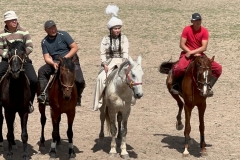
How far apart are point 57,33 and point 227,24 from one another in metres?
18.5

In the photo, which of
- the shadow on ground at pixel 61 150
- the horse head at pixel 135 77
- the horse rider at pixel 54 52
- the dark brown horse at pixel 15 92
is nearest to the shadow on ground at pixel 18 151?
the shadow on ground at pixel 61 150

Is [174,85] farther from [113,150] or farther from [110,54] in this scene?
[113,150]

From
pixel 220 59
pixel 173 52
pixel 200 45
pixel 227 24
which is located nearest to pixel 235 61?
pixel 220 59

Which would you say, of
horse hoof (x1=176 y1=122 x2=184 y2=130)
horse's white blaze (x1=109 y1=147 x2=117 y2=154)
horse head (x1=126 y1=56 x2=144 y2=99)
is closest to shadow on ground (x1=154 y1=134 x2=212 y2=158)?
horse hoof (x1=176 y1=122 x2=184 y2=130)

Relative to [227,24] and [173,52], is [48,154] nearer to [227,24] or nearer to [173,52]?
[173,52]

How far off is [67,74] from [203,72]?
8.48 feet

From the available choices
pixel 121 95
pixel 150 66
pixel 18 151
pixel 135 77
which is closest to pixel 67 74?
pixel 135 77

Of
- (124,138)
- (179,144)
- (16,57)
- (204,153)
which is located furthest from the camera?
(179,144)

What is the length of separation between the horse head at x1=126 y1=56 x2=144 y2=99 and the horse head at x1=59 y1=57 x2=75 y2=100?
1.01m

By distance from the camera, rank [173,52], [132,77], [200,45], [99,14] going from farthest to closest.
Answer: [99,14], [173,52], [200,45], [132,77]

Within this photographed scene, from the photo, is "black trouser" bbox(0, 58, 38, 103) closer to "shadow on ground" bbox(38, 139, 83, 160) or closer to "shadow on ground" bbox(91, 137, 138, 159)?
"shadow on ground" bbox(38, 139, 83, 160)

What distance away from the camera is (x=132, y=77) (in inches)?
385

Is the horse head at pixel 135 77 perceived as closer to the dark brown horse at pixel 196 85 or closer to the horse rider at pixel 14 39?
the dark brown horse at pixel 196 85

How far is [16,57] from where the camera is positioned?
9539 mm
